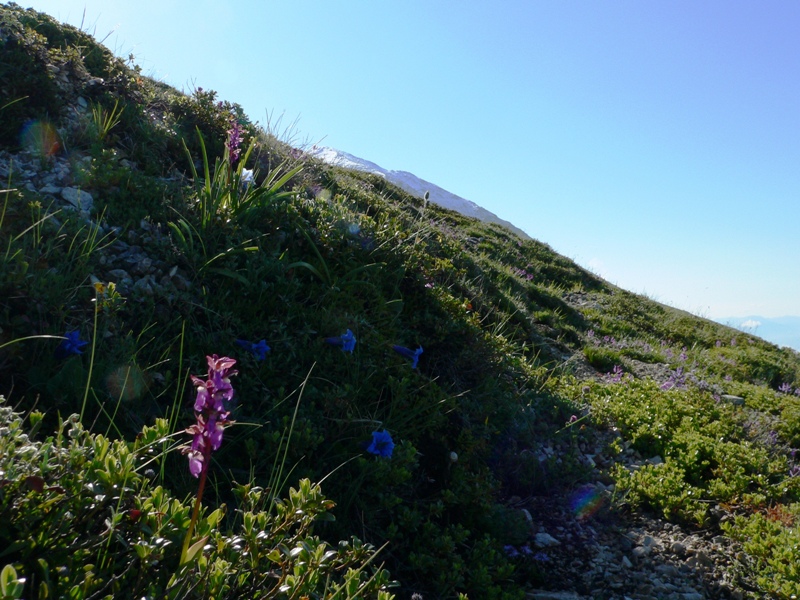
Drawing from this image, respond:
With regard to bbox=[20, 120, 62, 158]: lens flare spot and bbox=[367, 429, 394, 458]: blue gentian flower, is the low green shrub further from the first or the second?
bbox=[20, 120, 62, 158]: lens flare spot

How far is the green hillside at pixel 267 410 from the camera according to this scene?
5.43 feet

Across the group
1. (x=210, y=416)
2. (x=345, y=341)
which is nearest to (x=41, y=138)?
(x=345, y=341)

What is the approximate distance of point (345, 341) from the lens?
141 inches

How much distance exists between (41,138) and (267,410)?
2968 millimetres

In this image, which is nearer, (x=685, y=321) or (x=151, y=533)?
(x=151, y=533)

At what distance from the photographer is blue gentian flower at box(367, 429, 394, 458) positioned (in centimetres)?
310

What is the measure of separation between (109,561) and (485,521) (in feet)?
7.59

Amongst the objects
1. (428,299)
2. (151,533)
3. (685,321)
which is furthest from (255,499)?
(685,321)

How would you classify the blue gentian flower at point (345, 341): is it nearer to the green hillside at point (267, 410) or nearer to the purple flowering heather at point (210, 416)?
the green hillside at point (267, 410)

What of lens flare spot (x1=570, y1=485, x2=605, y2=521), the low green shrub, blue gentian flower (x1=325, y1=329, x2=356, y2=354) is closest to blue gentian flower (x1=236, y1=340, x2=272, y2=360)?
blue gentian flower (x1=325, y1=329, x2=356, y2=354)

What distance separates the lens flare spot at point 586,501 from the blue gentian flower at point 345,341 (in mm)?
1961

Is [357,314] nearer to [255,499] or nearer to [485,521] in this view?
[485,521]

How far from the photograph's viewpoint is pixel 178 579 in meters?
1.48

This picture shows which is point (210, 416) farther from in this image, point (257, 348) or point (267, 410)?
point (257, 348)
